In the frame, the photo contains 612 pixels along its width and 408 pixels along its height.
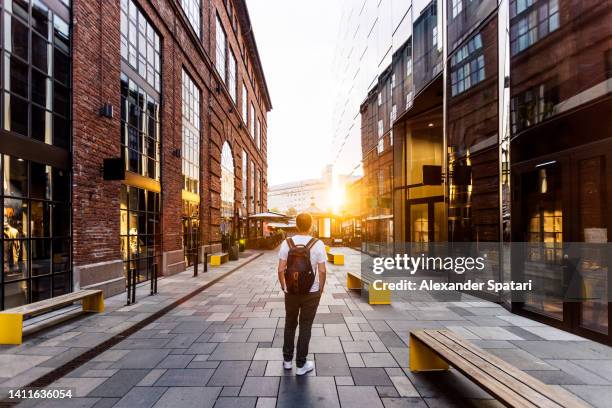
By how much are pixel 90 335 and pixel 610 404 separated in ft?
21.9

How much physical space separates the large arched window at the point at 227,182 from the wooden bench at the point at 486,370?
18.0 m

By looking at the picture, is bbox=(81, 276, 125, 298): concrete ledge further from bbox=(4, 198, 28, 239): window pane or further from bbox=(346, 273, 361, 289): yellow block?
bbox=(346, 273, 361, 289): yellow block

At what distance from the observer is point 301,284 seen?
3.82 m

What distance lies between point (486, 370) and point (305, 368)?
197 cm

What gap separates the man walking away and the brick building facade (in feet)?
18.0

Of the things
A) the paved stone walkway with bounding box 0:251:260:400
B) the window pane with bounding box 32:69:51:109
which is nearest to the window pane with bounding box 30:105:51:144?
the window pane with bounding box 32:69:51:109

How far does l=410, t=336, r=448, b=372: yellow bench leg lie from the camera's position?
4.06 m

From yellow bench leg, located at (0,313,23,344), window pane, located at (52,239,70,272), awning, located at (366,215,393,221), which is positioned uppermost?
awning, located at (366,215,393,221)

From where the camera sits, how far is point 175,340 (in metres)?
5.27

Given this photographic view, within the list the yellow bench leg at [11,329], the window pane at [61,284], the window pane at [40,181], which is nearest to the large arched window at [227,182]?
the window pane at [61,284]

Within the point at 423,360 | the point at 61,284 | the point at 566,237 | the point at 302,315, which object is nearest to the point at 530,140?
the point at 566,237

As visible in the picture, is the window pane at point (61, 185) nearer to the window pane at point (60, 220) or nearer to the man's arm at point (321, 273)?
the window pane at point (60, 220)

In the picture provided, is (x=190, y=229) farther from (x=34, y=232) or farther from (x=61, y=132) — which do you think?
(x=34, y=232)

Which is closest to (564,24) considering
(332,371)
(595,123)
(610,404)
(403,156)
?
(595,123)
